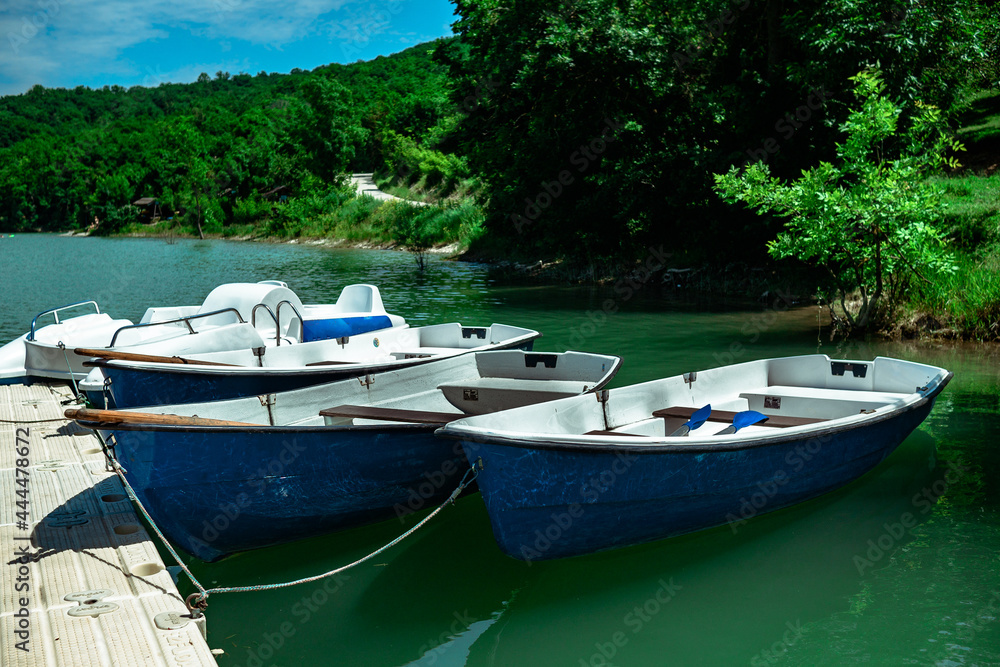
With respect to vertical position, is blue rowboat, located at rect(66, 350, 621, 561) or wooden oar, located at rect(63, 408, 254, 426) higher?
wooden oar, located at rect(63, 408, 254, 426)

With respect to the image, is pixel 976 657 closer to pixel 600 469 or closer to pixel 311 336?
pixel 600 469

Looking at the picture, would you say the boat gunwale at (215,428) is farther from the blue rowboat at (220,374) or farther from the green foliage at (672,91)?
the green foliage at (672,91)

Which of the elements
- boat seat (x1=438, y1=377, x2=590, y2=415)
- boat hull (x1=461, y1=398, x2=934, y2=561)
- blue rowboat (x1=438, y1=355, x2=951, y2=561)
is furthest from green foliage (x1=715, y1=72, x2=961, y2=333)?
boat hull (x1=461, y1=398, x2=934, y2=561)

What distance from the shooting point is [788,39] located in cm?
2005

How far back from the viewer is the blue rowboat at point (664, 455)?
529 cm

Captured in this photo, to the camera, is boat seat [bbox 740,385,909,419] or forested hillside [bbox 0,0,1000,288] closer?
boat seat [bbox 740,385,909,419]

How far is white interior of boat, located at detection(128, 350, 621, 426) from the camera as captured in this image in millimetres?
6980

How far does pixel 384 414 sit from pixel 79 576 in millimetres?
2676

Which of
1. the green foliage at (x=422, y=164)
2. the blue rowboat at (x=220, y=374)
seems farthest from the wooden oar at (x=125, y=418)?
the green foliage at (x=422, y=164)

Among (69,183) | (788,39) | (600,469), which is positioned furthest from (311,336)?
(69,183)

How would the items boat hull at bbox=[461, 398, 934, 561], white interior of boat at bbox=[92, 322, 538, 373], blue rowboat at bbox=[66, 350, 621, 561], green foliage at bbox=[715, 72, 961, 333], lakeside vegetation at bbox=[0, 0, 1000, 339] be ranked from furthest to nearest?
lakeside vegetation at bbox=[0, 0, 1000, 339]
green foliage at bbox=[715, 72, 961, 333]
white interior of boat at bbox=[92, 322, 538, 373]
blue rowboat at bbox=[66, 350, 621, 561]
boat hull at bbox=[461, 398, 934, 561]

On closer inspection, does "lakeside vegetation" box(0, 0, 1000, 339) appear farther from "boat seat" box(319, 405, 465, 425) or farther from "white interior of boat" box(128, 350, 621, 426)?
"boat seat" box(319, 405, 465, 425)

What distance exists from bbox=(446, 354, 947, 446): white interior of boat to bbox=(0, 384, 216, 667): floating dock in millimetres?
2225

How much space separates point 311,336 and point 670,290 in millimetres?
13173
